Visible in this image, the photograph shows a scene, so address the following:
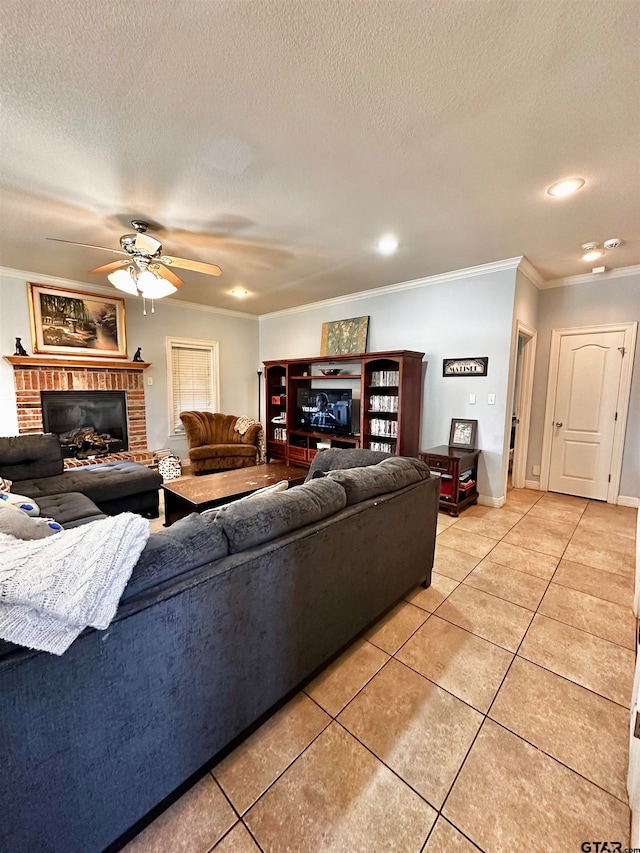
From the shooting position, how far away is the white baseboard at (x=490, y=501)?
146 inches

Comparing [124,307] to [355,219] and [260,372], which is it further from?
[355,219]

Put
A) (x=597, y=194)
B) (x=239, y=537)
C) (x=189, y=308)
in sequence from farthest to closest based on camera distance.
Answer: (x=189, y=308) < (x=597, y=194) < (x=239, y=537)

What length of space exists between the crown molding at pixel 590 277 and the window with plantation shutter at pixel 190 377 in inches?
187

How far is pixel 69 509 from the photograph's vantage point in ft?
7.89

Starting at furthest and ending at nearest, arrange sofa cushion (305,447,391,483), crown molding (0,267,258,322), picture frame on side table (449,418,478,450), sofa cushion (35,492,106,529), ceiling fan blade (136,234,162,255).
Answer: crown molding (0,267,258,322) < picture frame on side table (449,418,478,450) < sofa cushion (305,447,391,483) < ceiling fan blade (136,234,162,255) < sofa cushion (35,492,106,529)

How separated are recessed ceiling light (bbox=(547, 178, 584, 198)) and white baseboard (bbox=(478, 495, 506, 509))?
2.72m

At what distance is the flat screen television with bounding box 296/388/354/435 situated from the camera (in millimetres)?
4609

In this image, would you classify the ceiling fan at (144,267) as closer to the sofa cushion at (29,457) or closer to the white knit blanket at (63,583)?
the sofa cushion at (29,457)

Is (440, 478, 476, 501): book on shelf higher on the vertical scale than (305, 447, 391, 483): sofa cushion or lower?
lower

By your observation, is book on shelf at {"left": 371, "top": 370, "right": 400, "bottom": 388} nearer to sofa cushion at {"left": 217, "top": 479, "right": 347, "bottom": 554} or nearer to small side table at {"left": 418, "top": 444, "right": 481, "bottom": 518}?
small side table at {"left": 418, "top": 444, "right": 481, "bottom": 518}

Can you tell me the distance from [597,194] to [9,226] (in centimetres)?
427

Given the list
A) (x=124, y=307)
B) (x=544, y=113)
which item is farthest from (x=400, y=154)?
(x=124, y=307)

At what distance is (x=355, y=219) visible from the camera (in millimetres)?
2605

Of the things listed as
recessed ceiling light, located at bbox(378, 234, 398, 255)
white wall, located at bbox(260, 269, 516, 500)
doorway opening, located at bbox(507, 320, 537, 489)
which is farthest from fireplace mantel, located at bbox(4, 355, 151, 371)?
doorway opening, located at bbox(507, 320, 537, 489)
